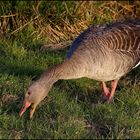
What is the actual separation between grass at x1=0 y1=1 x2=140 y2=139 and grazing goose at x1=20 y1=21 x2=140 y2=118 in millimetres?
281

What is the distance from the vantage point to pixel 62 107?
6.20 meters

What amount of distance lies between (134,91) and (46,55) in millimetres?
2028

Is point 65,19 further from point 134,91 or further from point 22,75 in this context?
point 134,91

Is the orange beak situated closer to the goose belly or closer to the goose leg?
the goose belly

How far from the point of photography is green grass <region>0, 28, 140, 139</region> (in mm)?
5531

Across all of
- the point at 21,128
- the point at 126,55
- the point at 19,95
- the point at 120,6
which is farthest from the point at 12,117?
the point at 120,6

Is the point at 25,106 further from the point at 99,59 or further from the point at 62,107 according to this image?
the point at 99,59

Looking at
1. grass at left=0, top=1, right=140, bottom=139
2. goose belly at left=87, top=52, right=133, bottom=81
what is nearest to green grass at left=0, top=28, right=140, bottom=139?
grass at left=0, top=1, right=140, bottom=139

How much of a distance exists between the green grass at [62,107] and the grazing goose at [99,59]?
237 millimetres

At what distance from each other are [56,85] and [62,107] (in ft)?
3.50

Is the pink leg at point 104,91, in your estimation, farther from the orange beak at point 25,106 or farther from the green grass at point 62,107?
the orange beak at point 25,106

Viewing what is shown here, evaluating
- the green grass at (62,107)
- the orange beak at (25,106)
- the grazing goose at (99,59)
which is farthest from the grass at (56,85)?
the grazing goose at (99,59)

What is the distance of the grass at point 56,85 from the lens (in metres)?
5.60

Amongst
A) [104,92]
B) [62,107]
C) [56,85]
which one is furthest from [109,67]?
[56,85]
